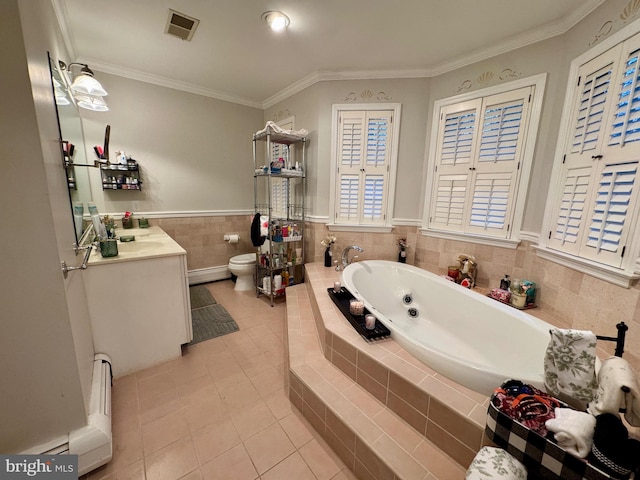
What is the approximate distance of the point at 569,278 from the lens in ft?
5.40

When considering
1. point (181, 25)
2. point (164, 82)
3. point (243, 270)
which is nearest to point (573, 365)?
point (243, 270)

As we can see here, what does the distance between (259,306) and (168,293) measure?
112cm

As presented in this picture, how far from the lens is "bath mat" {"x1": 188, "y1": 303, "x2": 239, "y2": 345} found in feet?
7.24

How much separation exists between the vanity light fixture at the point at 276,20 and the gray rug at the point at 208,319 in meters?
2.56

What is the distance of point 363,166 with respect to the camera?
105 inches

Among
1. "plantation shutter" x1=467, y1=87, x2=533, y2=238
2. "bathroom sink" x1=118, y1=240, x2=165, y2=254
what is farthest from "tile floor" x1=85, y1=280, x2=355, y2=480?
"plantation shutter" x1=467, y1=87, x2=533, y2=238

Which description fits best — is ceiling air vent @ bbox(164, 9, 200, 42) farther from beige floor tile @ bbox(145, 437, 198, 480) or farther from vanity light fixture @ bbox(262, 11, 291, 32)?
beige floor tile @ bbox(145, 437, 198, 480)

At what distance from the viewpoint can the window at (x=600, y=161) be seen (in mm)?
1312

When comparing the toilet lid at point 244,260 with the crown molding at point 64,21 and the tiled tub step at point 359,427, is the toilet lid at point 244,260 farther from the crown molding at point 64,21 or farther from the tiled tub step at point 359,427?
the crown molding at point 64,21

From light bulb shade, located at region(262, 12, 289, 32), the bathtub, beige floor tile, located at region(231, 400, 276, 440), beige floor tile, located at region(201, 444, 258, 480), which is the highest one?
light bulb shade, located at region(262, 12, 289, 32)

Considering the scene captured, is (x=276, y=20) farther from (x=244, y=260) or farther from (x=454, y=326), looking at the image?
(x=454, y=326)

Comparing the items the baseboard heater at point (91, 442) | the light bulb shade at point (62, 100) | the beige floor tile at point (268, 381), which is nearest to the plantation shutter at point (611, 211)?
the beige floor tile at point (268, 381)

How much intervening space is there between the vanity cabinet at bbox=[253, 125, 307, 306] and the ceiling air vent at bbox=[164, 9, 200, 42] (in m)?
0.90

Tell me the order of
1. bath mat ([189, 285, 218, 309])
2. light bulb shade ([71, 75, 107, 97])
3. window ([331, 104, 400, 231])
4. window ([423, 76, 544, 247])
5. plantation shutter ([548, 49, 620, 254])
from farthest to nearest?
bath mat ([189, 285, 218, 309]), window ([331, 104, 400, 231]), window ([423, 76, 544, 247]), light bulb shade ([71, 75, 107, 97]), plantation shutter ([548, 49, 620, 254])
